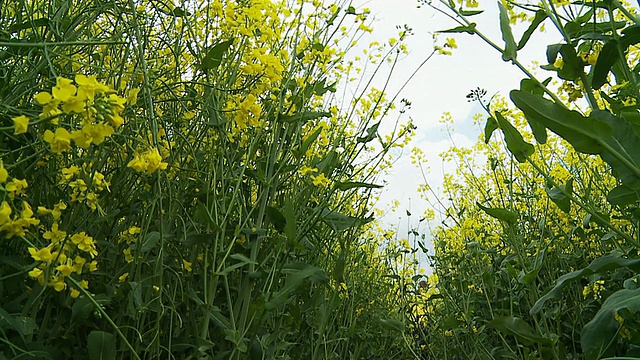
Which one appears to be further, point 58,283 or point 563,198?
point 563,198

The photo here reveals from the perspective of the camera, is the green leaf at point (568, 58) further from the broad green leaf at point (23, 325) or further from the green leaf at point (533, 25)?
the broad green leaf at point (23, 325)

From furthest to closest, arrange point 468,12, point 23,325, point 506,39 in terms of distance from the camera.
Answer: point 468,12, point 506,39, point 23,325

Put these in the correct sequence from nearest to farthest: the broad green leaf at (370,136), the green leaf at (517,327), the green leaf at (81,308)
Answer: the green leaf at (81,308) → the green leaf at (517,327) → the broad green leaf at (370,136)

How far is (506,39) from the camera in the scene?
1.47m

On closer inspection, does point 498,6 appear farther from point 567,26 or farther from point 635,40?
point 635,40

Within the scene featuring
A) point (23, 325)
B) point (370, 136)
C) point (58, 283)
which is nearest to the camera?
point (58, 283)

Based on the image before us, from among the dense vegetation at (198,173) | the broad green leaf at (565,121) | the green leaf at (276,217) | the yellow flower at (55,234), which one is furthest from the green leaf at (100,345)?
the broad green leaf at (565,121)

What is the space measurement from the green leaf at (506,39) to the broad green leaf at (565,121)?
0.27 meters

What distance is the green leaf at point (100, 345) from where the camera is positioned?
4.21ft

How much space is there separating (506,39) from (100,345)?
1257mm

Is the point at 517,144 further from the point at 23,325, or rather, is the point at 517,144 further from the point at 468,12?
the point at 23,325

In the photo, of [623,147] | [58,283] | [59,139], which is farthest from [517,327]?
[59,139]

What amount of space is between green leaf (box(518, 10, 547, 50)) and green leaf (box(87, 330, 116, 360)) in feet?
4.14

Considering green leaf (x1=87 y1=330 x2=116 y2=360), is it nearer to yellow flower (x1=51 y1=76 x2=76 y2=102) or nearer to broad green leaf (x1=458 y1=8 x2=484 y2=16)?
yellow flower (x1=51 y1=76 x2=76 y2=102)
